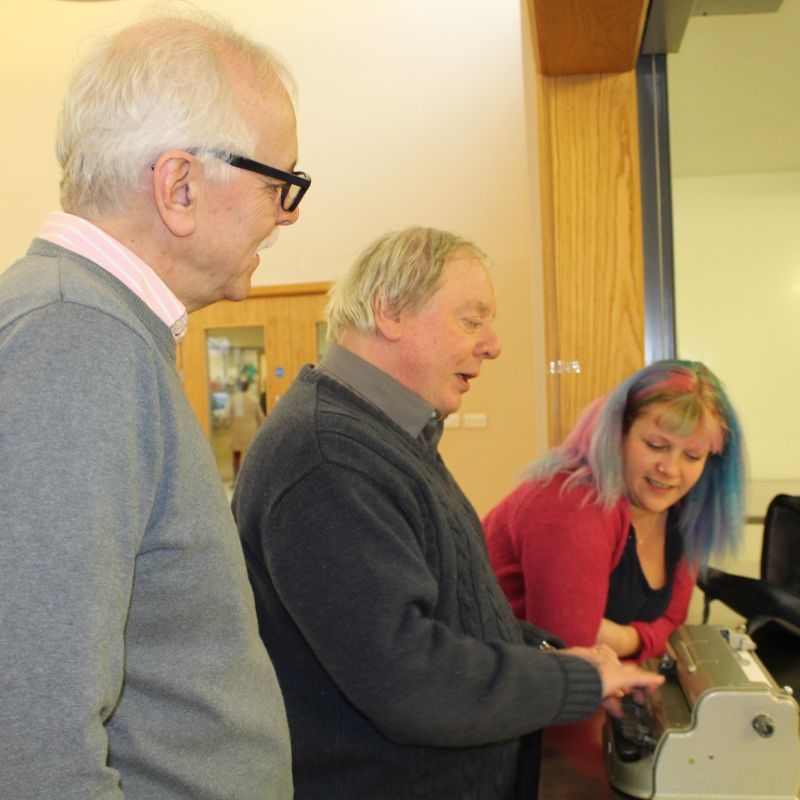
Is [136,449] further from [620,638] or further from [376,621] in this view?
[620,638]

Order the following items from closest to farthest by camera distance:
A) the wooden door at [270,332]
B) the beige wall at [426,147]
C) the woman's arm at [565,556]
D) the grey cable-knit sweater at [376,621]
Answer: the grey cable-knit sweater at [376,621]
the woman's arm at [565,556]
the beige wall at [426,147]
the wooden door at [270,332]

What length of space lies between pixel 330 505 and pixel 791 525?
147 cm

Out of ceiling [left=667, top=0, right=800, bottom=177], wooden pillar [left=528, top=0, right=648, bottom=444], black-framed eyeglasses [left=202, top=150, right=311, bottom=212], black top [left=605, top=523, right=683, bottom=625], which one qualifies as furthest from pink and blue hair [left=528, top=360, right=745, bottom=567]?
black-framed eyeglasses [left=202, top=150, right=311, bottom=212]

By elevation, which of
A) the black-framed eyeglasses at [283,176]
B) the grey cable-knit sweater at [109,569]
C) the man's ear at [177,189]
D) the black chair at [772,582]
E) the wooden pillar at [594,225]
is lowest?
the black chair at [772,582]

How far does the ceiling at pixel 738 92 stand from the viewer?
→ 2.23 meters

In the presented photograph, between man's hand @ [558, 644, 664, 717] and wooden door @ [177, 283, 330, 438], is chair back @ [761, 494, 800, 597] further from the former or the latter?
wooden door @ [177, 283, 330, 438]

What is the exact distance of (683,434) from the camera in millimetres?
1817

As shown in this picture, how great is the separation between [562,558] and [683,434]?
39 cm

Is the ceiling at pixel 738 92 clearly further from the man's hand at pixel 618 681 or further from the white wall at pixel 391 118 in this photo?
the white wall at pixel 391 118

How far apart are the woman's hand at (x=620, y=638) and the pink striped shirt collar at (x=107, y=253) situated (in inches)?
47.3

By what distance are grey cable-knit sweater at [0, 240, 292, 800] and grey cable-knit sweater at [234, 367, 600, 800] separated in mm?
226

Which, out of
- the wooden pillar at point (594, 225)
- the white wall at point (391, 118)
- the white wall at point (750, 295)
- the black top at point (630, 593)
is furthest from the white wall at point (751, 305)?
the white wall at point (391, 118)

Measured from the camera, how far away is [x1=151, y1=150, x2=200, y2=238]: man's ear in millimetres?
847

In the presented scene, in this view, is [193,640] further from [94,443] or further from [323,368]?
[323,368]
